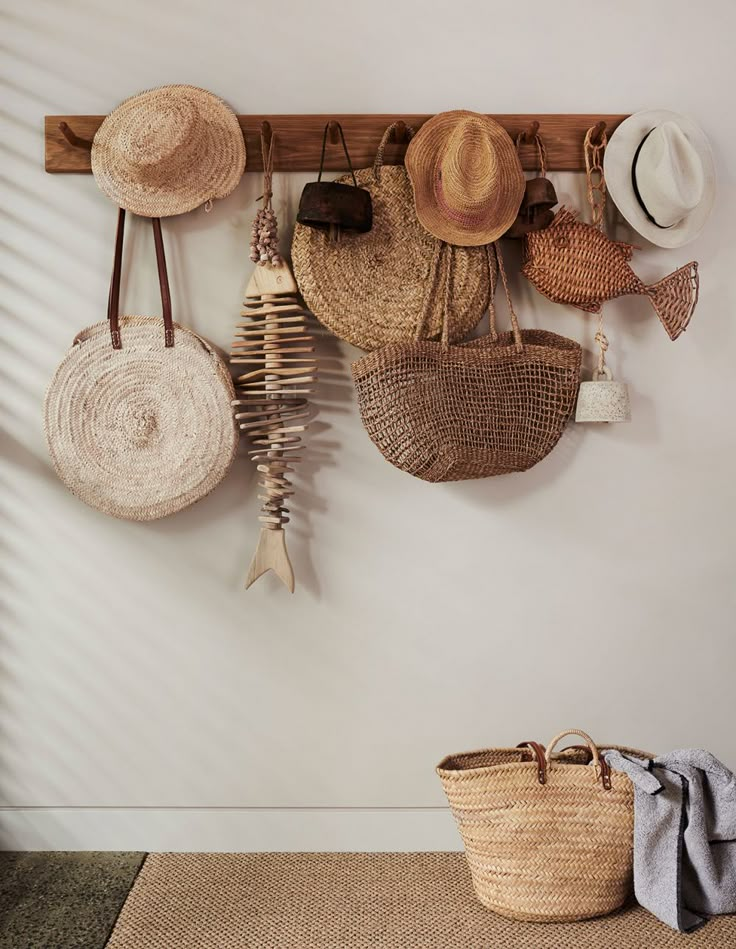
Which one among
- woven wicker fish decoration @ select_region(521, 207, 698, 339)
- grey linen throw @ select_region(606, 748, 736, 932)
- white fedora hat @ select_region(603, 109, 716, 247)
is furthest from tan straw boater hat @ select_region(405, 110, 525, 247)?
grey linen throw @ select_region(606, 748, 736, 932)

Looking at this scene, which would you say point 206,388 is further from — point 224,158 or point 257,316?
point 224,158

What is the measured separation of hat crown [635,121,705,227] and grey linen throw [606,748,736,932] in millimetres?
1149

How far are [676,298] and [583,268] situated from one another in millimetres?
223

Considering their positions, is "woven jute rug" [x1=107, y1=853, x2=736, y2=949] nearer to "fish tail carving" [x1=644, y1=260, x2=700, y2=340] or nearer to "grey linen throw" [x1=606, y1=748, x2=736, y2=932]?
"grey linen throw" [x1=606, y1=748, x2=736, y2=932]

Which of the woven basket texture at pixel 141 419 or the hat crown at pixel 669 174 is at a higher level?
the hat crown at pixel 669 174

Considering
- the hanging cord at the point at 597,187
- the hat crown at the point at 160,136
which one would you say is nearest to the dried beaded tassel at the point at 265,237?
the hat crown at the point at 160,136

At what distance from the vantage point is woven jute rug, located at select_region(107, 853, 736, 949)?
166 cm

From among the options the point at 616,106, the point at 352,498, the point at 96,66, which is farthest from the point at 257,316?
the point at 616,106

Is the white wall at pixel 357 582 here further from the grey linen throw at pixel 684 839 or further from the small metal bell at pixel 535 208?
the grey linen throw at pixel 684 839

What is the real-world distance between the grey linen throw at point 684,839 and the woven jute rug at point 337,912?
5 cm

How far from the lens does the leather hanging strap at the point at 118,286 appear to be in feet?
6.15

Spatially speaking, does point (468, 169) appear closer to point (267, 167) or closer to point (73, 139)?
point (267, 167)

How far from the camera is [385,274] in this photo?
1.85 meters

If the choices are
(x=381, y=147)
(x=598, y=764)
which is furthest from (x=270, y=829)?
(x=381, y=147)
